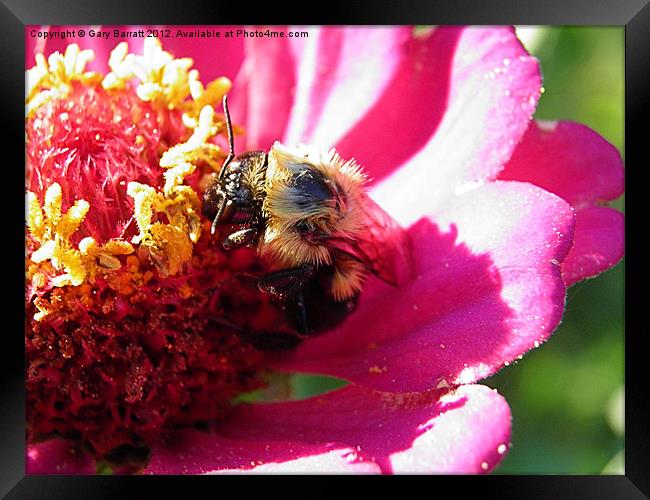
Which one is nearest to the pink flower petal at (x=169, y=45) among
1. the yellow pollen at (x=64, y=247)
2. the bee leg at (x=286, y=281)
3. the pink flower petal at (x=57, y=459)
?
the yellow pollen at (x=64, y=247)

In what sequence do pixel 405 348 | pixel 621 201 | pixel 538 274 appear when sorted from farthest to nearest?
pixel 621 201 < pixel 405 348 < pixel 538 274

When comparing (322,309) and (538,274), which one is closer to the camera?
(538,274)

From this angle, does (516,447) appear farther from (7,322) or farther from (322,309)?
(7,322)

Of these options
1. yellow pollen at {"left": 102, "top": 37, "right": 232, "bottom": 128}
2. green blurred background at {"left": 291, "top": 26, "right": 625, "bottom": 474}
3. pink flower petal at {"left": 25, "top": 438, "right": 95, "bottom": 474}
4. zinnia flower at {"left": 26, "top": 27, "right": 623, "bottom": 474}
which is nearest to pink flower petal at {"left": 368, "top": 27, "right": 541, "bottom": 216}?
zinnia flower at {"left": 26, "top": 27, "right": 623, "bottom": 474}

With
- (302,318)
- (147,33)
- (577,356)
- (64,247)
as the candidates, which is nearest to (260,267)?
(302,318)

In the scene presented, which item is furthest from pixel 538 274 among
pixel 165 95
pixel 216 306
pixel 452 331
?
pixel 165 95

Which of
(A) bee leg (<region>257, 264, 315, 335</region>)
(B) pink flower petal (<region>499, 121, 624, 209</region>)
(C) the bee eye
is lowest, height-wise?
(A) bee leg (<region>257, 264, 315, 335</region>)

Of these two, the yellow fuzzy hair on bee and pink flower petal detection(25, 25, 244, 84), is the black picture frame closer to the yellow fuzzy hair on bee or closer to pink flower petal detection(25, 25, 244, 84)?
pink flower petal detection(25, 25, 244, 84)
